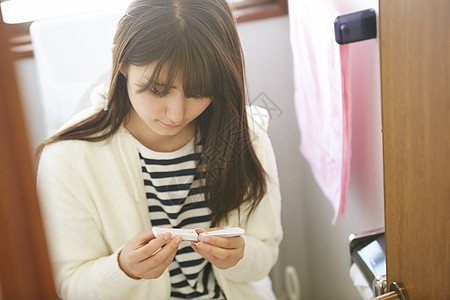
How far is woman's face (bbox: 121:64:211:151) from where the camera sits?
0.71 metres

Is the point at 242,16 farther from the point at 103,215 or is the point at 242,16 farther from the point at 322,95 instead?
the point at 103,215

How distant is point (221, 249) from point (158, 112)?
0.24 meters

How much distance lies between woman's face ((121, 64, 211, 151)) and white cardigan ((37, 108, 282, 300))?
0.03 metres

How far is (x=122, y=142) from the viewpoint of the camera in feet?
2.56

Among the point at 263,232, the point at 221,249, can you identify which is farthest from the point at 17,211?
the point at 263,232

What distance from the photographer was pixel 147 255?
75 cm

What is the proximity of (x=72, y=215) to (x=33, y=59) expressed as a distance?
25 cm

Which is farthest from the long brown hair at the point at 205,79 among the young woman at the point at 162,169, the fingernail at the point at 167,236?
the fingernail at the point at 167,236

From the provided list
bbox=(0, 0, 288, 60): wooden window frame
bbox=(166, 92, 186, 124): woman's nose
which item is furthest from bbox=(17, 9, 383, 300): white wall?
bbox=(166, 92, 186, 124): woman's nose

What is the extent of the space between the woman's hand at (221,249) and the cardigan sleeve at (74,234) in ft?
0.43

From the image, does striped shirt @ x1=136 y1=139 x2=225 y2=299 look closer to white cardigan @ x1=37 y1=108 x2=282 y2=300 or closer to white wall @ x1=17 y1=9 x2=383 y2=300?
white cardigan @ x1=37 y1=108 x2=282 y2=300

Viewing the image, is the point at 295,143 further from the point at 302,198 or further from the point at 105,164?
the point at 105,164

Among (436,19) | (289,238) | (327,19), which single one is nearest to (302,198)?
(289,238)

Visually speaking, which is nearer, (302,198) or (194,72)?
(194,72)
